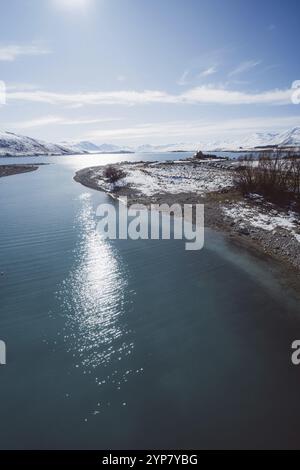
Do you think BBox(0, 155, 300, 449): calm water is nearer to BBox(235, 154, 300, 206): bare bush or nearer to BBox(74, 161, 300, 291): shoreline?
BBox(74, 161, 300, 291): shoreline

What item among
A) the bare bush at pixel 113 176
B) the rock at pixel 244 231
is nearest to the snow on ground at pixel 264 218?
the rock at pixel 244 231

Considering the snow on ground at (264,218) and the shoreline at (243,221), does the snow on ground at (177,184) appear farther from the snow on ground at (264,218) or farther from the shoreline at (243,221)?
the snow on ground at (264,218)

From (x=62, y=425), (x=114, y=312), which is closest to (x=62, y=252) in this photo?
(x=114, y=312)

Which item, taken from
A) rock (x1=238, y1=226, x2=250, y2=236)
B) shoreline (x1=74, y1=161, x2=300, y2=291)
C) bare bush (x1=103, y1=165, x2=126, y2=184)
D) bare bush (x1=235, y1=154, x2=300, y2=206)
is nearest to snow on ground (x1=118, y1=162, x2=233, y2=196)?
shoreline (x1=74, y1=161, x2=300, y2=291)

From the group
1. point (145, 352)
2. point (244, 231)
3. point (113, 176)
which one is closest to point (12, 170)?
point (113, 176)

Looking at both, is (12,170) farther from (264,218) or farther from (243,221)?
(264,218)
